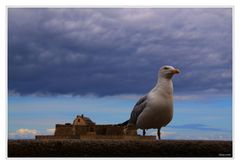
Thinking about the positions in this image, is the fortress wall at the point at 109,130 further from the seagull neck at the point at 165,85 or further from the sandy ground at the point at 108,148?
the seagull neck at the point at 165,85

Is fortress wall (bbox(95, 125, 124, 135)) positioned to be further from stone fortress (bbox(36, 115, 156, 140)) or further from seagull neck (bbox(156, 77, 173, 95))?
seagull neck (bbox(156, 77, 173, 95))

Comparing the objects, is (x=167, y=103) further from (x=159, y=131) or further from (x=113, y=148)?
(x=113, y=148)

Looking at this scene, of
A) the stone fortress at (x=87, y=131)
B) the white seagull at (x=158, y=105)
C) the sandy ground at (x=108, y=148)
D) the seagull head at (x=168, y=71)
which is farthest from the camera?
the white seagull at (x=158, y=105)

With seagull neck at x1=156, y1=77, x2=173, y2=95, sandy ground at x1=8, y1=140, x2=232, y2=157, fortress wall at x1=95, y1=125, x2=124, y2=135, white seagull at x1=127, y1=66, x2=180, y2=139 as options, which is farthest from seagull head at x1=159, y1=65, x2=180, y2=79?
sandy ground at x1=8, y1=140, x2=232, y2=157

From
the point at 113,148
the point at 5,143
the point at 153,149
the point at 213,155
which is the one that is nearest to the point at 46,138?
the point at 5,143

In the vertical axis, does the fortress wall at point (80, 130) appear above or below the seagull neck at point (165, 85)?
below

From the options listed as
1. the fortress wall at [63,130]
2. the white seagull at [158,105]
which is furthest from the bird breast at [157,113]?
the fortress wall at [63,130]

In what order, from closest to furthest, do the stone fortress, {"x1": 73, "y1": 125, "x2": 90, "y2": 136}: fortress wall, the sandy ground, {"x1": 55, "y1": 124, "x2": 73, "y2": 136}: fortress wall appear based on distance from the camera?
the sandy ground
the stone fortress
{"x1": 55, "y1": 124, "x2": 73, "y2": 136}: fortress wall
{"x1": 73, "y1": 125, "x2": 90, "y2": 136}: fortress wall
